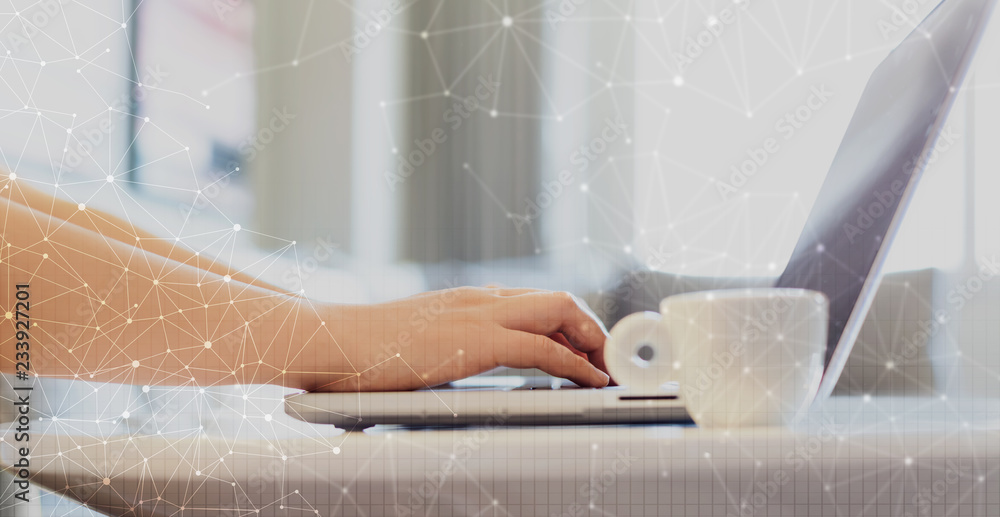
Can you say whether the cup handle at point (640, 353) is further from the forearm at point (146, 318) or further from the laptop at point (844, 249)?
the forearm at point (146, 318)

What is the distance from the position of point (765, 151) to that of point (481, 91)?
0.25m


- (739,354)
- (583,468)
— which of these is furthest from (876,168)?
(583,468)

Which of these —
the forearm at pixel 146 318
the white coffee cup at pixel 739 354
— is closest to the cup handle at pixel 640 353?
the white coffee cup at pixel 739 354

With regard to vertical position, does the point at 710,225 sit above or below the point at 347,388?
above

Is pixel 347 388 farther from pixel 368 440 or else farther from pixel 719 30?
pixel 719 30

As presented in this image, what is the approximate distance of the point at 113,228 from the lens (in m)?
0.55

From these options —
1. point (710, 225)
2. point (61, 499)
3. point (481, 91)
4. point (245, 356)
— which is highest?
point (481, 91)

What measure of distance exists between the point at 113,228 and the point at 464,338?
320mm

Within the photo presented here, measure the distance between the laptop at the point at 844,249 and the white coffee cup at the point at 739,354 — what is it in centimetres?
2

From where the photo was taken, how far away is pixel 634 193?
54cm

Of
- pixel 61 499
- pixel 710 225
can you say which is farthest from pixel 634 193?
pixel 61 499

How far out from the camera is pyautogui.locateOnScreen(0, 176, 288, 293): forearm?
0.54m
